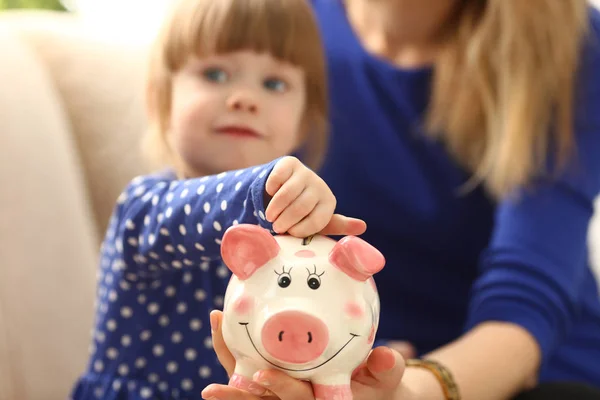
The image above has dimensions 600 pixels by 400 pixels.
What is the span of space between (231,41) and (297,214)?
10.2 inches

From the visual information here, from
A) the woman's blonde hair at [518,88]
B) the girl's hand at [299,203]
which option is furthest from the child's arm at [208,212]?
the woman's blonde hair at [518,88]

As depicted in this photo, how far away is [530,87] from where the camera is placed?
0.78m

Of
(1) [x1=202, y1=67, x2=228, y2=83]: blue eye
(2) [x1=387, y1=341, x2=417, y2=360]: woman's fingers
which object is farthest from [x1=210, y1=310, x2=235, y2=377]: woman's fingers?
(2) [x1=387, y1=341, x2=417, y2=360]: woman's fingers

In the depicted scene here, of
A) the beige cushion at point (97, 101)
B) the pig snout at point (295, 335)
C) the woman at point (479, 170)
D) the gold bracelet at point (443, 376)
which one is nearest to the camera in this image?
the pig snout at point (295, 335)

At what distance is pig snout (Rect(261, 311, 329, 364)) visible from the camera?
35 cm

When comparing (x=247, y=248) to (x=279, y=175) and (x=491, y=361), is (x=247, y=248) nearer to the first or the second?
(x=279, y=175)

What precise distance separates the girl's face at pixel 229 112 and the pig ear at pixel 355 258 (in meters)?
0.25

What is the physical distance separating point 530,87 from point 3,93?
2.05 ft

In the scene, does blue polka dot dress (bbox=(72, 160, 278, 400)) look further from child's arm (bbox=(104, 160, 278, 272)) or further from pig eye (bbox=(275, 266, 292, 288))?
pig eye (bbox=(275, 266, 292, 288))

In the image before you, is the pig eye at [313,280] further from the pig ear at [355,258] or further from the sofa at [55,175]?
the sofa at [55,175]

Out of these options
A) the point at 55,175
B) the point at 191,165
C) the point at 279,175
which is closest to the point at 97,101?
the point at 55,175

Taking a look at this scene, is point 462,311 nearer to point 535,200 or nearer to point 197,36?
point 535,200

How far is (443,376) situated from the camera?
0.56 metres

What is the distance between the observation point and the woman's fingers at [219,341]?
0.40 m
